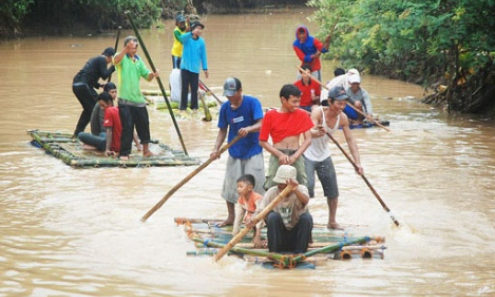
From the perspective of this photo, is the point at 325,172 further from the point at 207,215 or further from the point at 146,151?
the point at 146,151

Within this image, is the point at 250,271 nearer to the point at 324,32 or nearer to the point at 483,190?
the point at 483,190

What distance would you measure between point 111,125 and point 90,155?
0.46m

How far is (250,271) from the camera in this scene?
708 cm

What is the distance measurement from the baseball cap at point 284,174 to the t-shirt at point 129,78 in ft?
14.6

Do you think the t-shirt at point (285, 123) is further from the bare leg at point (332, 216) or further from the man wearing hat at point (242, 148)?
the bare leg at point (332, 216)

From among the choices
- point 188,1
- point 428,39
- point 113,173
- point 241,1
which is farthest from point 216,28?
point 113,173

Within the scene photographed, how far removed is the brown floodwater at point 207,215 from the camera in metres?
6.89

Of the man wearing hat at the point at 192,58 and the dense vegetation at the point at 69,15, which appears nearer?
the man wearing hat at the point at 192,58

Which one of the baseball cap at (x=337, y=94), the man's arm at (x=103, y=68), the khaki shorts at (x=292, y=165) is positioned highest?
the baseball cap at (x=337, y=94)

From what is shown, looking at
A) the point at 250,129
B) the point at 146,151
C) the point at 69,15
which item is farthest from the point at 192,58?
the point at 69,15

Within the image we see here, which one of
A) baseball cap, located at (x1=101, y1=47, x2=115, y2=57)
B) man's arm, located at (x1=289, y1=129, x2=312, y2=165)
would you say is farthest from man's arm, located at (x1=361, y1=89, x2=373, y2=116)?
man's arm, located at (x1=289, y1=129, x2=312, y2=165)

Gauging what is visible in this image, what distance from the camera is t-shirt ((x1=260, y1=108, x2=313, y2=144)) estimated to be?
7695 millimetres

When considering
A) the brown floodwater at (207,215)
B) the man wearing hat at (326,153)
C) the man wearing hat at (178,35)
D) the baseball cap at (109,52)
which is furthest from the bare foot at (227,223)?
the man wearing hat at (178,35)

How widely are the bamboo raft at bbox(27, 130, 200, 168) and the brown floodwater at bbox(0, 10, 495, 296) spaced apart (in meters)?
0.12
